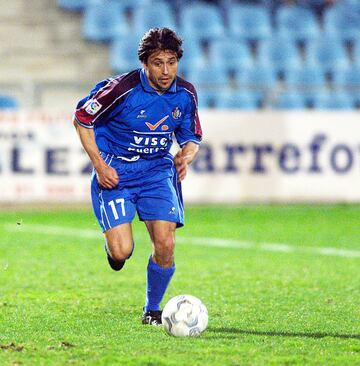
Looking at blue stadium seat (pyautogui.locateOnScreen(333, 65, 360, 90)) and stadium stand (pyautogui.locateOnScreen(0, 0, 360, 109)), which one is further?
blue stadium seat (pyautogui.locateOnScreen(333, 65, 360, 90))

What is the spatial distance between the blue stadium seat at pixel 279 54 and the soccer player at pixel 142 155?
38.5ft

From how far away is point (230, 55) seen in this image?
58.7ft

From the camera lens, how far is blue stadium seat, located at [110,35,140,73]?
17.3m

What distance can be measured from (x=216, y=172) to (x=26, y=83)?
294cm

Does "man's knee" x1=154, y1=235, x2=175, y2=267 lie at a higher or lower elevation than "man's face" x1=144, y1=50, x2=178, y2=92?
lower

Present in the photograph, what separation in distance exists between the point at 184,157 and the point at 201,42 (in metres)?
11.9

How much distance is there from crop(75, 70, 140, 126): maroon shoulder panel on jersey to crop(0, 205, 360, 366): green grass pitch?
1.18 metres

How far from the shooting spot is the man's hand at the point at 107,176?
20.5ft

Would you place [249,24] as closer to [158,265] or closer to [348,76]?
[348,76]

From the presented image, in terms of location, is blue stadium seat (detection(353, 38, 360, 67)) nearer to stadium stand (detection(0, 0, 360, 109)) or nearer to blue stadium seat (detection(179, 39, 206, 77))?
stadium stand (detection(0, 0, 360, 109))

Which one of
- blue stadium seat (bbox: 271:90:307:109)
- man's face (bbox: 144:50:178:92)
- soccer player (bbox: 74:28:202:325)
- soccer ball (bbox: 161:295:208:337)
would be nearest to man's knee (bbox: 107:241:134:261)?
soccer player (bbox: 74:28:202:325)

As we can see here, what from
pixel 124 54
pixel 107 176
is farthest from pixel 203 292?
pixel 124 54

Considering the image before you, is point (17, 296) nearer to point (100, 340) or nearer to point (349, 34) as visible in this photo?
point (100, 340)

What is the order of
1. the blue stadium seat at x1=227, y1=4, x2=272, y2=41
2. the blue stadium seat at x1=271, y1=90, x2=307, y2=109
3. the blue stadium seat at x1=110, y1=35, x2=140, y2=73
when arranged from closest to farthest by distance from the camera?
the blue stadium seat at x1=271, y1=90, x2=307, y2=109 → the blue stadium seat at x1=110, y1=35, x2=140, y2=73 → the blue stadium seat at x1=227, y1=4, x2=272, y2=41
